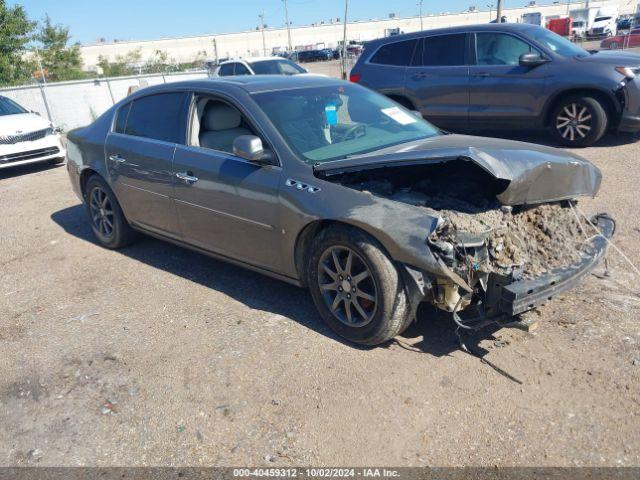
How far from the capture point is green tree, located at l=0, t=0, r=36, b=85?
2102cm

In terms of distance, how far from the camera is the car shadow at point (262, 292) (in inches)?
147

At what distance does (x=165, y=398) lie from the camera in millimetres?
3352

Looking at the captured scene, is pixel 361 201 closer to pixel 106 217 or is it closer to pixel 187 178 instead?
pixel 187 178

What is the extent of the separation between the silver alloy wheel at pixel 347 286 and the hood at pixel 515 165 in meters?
0.56

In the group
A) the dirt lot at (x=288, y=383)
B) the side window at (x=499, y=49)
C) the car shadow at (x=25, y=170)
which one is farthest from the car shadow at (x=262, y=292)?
the side window at (x=499, y=49)

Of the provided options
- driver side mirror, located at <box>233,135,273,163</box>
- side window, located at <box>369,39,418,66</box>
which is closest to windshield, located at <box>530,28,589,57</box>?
side window, located at <box>369,39,418,66</box>

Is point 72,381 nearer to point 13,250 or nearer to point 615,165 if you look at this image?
point 13,250

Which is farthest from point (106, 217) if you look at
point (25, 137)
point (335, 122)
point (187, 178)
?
point (25, 137)

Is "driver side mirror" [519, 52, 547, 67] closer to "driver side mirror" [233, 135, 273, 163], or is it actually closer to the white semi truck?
"driver side mirror" [233, 135, 273, 163]

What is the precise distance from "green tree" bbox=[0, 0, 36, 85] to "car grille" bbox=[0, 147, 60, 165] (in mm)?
12997

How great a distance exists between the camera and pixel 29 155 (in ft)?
35.6

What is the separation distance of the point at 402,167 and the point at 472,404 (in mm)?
1555

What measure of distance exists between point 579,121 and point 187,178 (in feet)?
20.8

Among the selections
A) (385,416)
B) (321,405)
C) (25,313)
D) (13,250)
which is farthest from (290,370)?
(13,250)
